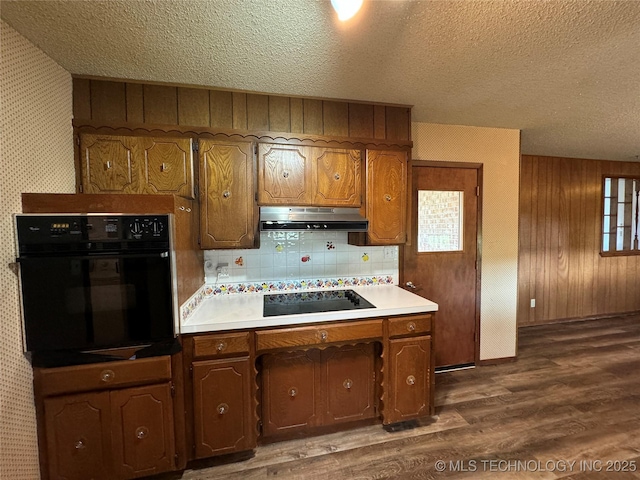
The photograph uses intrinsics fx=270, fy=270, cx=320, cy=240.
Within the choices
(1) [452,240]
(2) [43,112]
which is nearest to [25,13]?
(2) [43,112]

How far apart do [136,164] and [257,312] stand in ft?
4.15

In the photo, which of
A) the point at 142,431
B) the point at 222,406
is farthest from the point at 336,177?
the point at 142,431

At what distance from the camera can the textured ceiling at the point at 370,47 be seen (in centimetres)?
122

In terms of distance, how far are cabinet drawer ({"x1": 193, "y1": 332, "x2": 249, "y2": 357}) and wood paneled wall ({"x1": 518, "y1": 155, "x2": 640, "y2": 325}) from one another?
13.0ft

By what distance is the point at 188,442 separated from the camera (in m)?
1.63

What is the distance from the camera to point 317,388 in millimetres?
1883

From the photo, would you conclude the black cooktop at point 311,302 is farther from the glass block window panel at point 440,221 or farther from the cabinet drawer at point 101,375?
the glass block window panel at point 440,221

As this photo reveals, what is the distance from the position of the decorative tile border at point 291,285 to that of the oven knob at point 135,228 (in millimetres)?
835

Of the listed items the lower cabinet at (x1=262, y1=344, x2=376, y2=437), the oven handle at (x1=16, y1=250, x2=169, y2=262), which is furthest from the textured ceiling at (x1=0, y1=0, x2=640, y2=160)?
the lower cabinet at (x1=262, y1=344, x2=376, y2=437)

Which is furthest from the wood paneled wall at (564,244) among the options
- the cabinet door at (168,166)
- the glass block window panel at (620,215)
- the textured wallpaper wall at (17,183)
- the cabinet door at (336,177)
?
the textured wallpaper wall at (17,183)

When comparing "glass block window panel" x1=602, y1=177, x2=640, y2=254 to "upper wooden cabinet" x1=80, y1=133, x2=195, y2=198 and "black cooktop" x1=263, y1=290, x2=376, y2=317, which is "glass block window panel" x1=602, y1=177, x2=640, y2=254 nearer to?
"black cooktop" x1=263, y1=290, x2=376, y2=317

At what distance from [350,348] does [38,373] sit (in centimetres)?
174

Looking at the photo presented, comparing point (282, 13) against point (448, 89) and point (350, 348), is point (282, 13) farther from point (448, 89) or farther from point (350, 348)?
point (350, 348)

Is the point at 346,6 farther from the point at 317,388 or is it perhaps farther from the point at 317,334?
the point at 317,388
